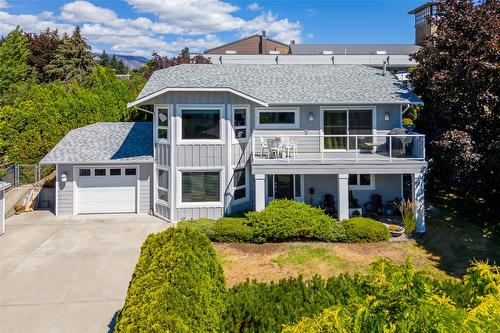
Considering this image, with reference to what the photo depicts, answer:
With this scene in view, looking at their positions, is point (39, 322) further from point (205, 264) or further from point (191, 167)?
point (191, 167)

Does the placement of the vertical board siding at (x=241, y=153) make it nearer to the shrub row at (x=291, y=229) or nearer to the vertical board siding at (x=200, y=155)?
the vertical board siding at (x=200, y=155)

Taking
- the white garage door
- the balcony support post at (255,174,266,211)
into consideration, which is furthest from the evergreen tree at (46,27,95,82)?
the balcony support post at (255,174,266,211)

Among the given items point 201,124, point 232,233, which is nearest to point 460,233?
point 232,233

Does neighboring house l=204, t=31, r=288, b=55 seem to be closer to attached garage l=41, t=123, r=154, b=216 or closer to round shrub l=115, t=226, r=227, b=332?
attached garage l=41, t=123, r=154, b=216

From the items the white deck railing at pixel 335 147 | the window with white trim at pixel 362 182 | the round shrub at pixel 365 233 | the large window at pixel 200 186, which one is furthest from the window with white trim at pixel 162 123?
the window with white trim at pixel 362 182

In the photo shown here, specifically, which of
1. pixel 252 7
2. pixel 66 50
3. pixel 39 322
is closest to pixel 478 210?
pixel 39 322

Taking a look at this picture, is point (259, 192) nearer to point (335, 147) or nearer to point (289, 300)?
point (335, 147)
